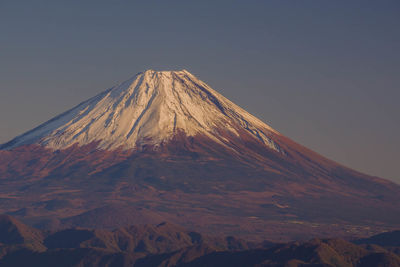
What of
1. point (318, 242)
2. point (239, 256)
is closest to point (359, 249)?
point (318, 242)

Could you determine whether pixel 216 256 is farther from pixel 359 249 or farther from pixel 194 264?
pixel 359 249

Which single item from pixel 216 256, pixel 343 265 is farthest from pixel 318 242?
pixel 216 256

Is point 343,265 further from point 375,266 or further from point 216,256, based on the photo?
point 216,256

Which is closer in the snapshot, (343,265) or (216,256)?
(343,265)

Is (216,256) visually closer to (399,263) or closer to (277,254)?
(277,254)

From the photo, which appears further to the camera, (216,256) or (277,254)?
(216,256)

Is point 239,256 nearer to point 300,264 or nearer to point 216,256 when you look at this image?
point 216,256

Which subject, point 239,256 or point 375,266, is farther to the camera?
point 239,256
